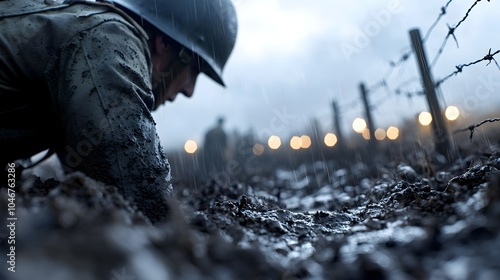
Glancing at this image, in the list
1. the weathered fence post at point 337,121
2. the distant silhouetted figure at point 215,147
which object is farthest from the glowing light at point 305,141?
the weathered fence post at point 337,121

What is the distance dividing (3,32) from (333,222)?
215cm

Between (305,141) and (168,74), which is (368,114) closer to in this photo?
(168,74)

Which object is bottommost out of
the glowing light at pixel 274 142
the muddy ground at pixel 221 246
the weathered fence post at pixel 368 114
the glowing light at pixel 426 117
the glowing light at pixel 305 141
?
the muddy ground at pixel 221 246

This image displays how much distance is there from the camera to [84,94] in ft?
6.16

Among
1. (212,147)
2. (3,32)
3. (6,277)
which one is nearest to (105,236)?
(6,277)

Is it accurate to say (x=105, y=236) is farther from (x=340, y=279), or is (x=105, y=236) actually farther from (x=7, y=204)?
(x=7, y=204)

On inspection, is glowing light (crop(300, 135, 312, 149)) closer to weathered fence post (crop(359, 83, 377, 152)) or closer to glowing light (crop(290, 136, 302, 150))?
glowing light (crop(290, 136, 302, 150))

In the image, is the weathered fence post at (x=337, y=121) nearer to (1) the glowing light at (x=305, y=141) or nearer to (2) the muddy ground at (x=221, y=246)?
(2) the muddy ground at (x=221, y=246)

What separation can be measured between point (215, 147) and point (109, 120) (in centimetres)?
1292

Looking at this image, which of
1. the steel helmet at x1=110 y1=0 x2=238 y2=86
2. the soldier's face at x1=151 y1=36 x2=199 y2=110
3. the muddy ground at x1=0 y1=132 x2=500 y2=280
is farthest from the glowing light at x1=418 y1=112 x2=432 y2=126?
the muddy ground at x1=0 y1=132 x2=500 y2=280

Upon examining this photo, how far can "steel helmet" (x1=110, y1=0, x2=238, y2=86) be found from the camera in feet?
11.5

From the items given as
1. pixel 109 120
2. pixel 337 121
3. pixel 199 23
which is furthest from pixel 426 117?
pixel 337 121

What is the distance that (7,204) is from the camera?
46.6 inches

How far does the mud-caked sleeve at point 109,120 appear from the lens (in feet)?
5.89
